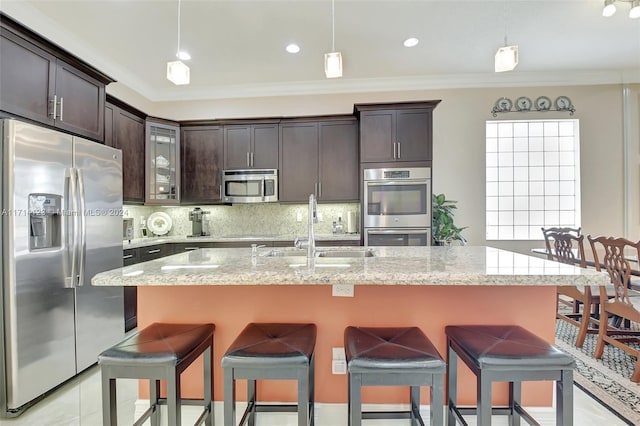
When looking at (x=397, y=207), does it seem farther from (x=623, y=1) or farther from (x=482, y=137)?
(x=623, y=1)

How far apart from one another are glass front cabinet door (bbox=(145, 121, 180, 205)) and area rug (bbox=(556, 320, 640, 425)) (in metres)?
4.59

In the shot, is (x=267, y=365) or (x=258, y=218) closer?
(x=267, y=365)

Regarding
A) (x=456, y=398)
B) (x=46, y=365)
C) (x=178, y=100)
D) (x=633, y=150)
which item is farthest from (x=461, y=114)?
(x=46, y=365)

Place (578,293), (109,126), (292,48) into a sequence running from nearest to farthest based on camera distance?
(578,293) < (109,126) < (292,48)

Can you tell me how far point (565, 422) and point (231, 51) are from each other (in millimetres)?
4017

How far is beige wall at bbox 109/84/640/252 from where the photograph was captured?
4086mm

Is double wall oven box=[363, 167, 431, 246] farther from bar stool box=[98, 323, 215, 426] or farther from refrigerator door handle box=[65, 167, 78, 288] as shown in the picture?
refrigerator door handle box=[65, 167, 78, 288]

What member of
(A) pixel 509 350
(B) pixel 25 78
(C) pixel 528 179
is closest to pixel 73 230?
(B) pixel 25 78

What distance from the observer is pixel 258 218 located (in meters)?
4.38

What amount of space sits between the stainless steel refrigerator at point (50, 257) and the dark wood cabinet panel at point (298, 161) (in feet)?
6.57

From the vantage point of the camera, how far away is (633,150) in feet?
13.3

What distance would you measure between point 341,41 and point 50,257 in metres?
3.26

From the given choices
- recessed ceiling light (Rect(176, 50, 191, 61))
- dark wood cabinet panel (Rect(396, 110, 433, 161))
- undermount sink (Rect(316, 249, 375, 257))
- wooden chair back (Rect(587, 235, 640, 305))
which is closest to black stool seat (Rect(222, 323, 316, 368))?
undermount sink (Rect(316, 249, 375, 257))

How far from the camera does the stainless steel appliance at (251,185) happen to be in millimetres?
4012
